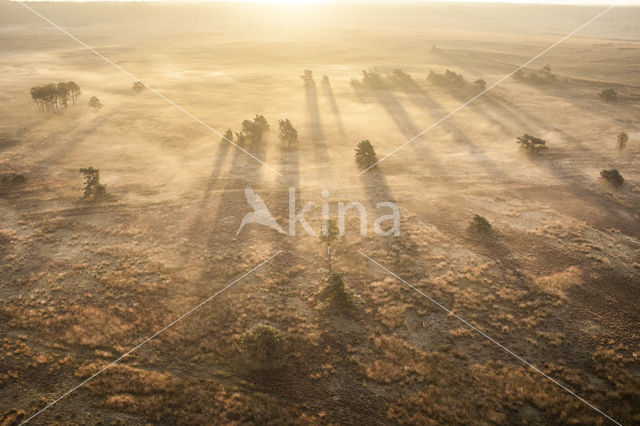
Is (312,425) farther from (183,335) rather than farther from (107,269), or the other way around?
(107,269)

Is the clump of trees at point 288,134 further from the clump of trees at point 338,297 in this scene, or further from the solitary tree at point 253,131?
the clump of trees at point 338,297

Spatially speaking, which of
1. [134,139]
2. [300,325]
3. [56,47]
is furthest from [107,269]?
[56,47]

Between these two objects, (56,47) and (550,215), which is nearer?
(550,215)

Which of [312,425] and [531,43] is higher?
[531,43]

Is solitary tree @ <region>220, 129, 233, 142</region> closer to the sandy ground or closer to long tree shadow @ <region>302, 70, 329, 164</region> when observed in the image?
the sandy ground

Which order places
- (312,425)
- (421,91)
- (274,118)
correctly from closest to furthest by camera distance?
(312,425) → (274,118) → (421,91)

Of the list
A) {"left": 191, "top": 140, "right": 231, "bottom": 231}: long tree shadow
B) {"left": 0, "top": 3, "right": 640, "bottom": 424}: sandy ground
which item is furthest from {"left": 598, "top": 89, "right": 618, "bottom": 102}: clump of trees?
{"left": 191, "top": 140, "right": 231, "bottom": 231}: long tree shadow

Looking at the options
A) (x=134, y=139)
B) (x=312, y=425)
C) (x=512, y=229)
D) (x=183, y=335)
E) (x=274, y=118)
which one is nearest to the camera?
(x=312, y=425)

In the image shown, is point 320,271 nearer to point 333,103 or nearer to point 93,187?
point 93,187
